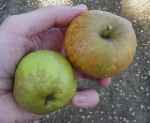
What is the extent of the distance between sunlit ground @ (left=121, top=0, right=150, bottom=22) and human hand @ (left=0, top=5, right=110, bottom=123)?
66.2 inches

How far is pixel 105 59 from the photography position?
1776 millimetres

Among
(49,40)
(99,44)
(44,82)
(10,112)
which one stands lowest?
(10,112)

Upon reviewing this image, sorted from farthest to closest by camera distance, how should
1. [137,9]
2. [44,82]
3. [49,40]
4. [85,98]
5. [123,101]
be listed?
[137,9], [123,101], [49,40], [85,98], [44,82]

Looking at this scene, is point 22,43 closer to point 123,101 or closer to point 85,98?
point 85,98

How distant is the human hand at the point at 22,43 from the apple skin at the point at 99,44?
212 mm

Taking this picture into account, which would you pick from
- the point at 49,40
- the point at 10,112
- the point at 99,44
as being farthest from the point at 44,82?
the point at 49,40

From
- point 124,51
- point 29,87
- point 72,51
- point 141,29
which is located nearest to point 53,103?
point 29,87

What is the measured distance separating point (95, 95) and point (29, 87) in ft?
1.47

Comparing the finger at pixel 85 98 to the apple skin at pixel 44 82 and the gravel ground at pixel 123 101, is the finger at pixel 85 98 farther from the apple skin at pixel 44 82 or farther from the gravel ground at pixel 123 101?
the gravel ground at pixel 123 101

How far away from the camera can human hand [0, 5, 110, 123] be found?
6.70 feet

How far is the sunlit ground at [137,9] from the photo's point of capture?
379cm

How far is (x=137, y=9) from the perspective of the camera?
152 inches

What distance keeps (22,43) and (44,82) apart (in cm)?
46

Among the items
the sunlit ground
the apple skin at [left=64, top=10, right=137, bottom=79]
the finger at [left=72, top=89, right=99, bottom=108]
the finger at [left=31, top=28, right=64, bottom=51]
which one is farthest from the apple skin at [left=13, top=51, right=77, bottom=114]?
the sunlit ground
